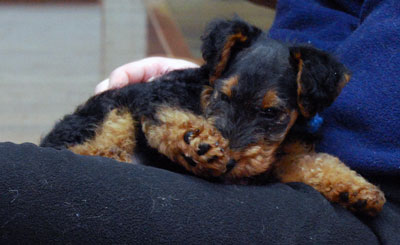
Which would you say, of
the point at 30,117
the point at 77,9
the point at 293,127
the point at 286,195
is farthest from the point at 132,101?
the point at 77,9

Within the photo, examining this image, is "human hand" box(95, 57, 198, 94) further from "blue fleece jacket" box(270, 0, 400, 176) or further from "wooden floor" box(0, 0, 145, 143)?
"wooden floor" box(0, 0, 145, 143)

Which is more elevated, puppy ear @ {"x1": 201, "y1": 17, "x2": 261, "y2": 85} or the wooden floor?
puppy ear @ {"x1": 201, "y1": 17, "x2": 261, "y2": 85}

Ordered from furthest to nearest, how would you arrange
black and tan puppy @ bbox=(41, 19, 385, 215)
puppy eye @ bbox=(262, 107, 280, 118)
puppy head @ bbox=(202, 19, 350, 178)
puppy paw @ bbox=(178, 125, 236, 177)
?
puppy eye @ bbox=(262, 107, 280, 118), puppy head @ bbox=(202, 19, 350, 178), black and tan puppy @ bbox=(41, 19, 385, 215), puppy paw @ bbox=(178, 125, 236, 177)

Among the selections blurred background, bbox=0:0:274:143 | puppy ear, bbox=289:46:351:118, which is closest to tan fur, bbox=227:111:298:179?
puppy ear, bbox=289:46:351:118

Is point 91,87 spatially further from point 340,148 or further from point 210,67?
point 340,148

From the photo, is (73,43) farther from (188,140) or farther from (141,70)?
(188,140)

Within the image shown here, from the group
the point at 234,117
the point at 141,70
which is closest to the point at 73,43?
the point at 141,70
